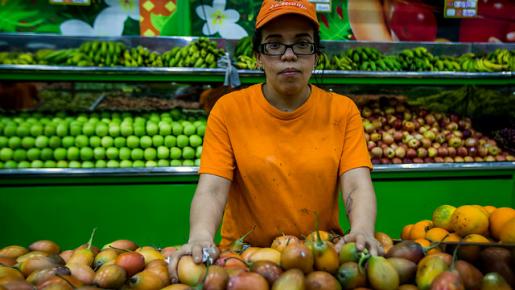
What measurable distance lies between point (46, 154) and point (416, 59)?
12.2ft

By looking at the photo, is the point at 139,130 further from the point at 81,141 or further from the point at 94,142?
the point at 81,141

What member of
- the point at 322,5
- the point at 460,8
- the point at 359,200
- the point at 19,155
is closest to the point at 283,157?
the point at 359,200

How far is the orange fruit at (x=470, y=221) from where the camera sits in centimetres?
159

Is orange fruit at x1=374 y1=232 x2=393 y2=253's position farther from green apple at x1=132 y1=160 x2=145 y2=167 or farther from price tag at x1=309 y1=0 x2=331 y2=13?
price tag at x1=309 y1=0 x2=331 y2=13

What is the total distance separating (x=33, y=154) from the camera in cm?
372

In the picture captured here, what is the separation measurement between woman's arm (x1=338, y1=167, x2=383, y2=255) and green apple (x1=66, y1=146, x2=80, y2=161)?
2741 millimetres

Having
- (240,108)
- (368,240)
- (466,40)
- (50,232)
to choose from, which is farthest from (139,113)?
(466,40)

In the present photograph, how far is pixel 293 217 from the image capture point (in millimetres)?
1867

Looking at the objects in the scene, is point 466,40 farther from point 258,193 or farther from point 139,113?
point 258,193

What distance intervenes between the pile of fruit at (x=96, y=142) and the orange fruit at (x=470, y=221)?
2638 millimetres

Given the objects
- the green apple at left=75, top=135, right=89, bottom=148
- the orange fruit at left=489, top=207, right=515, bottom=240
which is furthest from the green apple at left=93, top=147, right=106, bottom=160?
the orange fruit at left=489, top=207, right=515, bottom=240

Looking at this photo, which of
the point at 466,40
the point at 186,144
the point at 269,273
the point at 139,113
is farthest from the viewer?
the point at 466,40

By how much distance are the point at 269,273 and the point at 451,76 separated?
3.47 m

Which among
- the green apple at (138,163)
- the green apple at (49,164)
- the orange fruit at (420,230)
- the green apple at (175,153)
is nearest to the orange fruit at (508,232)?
the orange fruit at (420,230)
